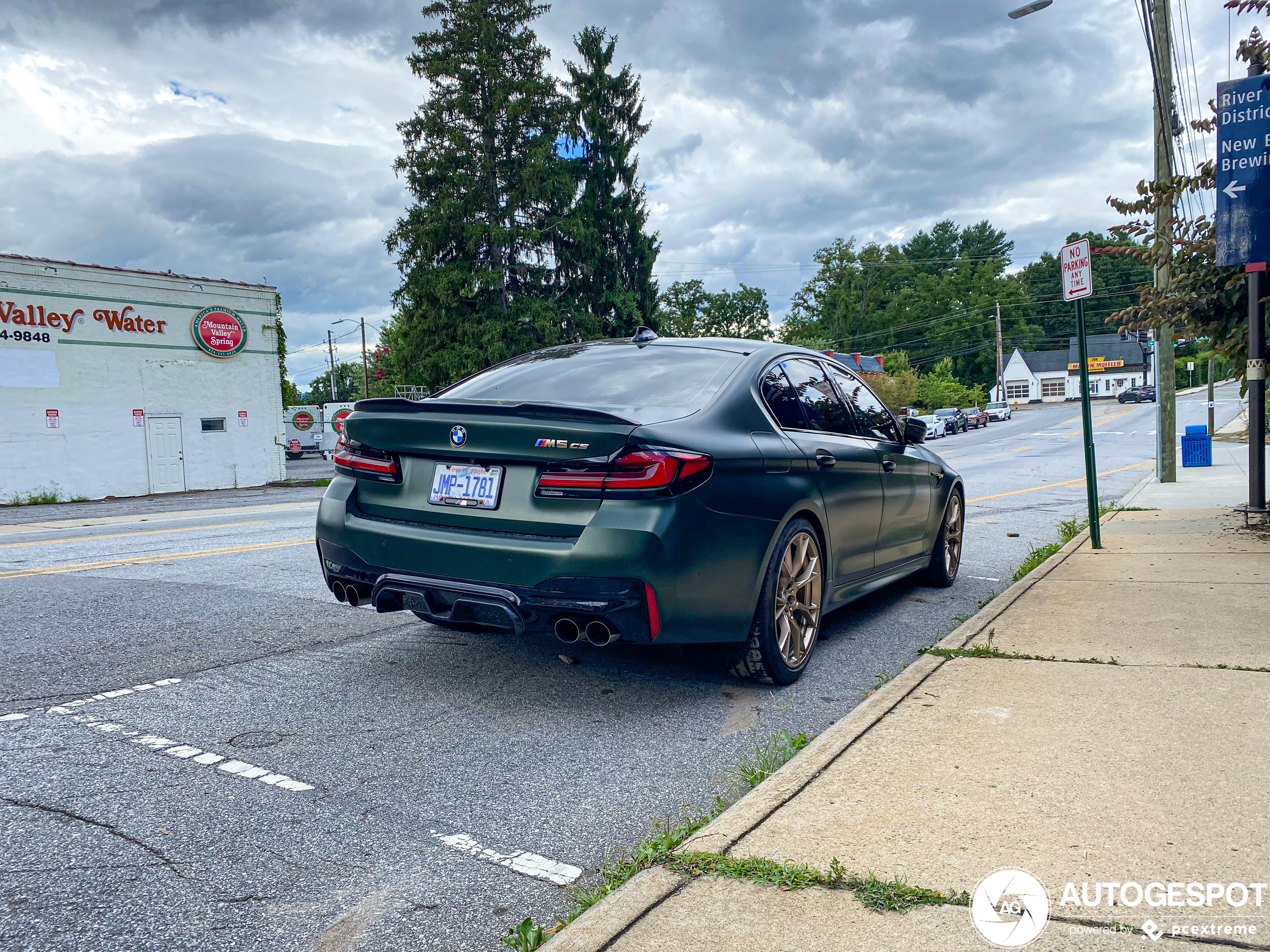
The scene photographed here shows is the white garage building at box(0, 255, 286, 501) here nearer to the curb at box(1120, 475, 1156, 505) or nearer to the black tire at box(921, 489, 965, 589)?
the curb at box(1120, 475, 1156, 505)

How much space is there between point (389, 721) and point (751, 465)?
1.84 metres

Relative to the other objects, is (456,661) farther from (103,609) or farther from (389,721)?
(103,609)

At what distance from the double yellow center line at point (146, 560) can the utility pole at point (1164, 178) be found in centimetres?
1337

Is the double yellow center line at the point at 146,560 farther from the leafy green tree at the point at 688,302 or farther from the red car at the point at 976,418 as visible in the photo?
the leafy green tree at the point at 688,302

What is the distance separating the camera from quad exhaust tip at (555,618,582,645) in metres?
3.62

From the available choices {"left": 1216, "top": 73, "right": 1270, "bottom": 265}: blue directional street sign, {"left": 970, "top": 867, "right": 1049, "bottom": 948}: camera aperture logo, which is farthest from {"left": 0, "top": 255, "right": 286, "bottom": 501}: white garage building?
{"left": 970, "top": 867, "right": 1049, "bottom": 948}: camera aperture logo

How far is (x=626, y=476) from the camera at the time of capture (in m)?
3.63

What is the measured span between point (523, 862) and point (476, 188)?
130 ft

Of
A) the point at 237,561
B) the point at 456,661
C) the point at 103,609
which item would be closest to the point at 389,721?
the point at 456,661

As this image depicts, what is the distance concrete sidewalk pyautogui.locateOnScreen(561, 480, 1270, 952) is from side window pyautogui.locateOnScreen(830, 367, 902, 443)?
143 centimetres

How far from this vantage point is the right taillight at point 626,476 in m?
3.63

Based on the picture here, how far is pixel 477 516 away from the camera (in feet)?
12.7

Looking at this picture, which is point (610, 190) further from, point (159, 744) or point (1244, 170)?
point (159, 744)

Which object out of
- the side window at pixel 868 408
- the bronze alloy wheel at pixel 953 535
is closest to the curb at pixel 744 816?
the side window at pixel 868 408
